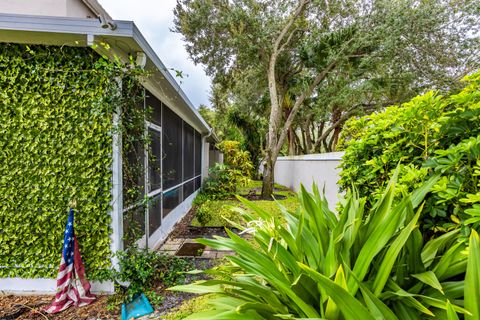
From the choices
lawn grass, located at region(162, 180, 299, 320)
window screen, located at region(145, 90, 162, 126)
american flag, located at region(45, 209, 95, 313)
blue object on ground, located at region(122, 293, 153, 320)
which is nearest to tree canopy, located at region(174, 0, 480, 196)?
lawn grass, located at region(162, 180, 299, 320)

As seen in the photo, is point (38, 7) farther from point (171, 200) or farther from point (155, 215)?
point (155, 215)

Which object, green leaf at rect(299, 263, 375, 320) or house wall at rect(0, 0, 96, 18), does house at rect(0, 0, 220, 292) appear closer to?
green leaf at rect(299, 263, 375, 320)

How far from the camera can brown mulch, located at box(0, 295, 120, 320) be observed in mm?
2629

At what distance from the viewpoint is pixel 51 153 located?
2.92 meters

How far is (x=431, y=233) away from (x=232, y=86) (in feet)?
37.1

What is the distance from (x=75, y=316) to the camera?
2645 mm

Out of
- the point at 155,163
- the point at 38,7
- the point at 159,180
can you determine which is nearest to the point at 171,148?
the point at 159,180

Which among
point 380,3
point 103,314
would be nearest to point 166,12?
point 380,3

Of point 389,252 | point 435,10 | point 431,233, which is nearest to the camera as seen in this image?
point 389,252

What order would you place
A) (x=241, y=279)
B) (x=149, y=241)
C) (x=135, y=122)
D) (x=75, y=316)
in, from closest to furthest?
1. (x=241, y=279)
2. (x=75, y=316)
3. (x=135, y=122)
4. (x=149, y=241)

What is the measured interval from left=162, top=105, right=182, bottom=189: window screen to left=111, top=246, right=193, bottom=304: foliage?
154cm

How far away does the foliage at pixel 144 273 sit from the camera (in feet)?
9.75

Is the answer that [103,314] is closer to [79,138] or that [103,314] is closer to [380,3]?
[79,138]

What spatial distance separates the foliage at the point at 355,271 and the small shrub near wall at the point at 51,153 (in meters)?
1.91
